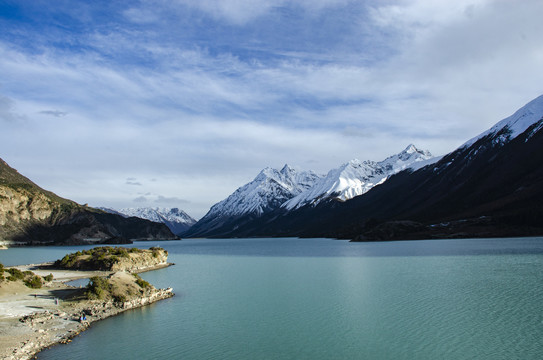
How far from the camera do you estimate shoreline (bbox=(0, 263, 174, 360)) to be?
111 feet

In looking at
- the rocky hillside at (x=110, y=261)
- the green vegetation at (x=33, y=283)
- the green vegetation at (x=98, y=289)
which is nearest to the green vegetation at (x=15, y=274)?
the green vegetation at (x=33, y=283)

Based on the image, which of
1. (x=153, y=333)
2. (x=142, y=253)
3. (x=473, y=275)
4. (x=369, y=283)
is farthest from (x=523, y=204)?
(x=153, y=333)

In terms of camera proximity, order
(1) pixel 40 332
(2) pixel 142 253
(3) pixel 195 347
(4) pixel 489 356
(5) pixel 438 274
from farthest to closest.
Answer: (2) pixel 142 253, (5) pixel 438 274, (1) pixel 40 332, (3) pixel 195 347, (4) pixel 489 356

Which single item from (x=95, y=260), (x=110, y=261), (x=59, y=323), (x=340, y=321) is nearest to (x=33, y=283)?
(x=59, y=323)

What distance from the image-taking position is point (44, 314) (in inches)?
1721

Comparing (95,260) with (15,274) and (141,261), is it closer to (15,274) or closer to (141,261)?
(141,261)

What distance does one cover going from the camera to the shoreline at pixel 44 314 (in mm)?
33844

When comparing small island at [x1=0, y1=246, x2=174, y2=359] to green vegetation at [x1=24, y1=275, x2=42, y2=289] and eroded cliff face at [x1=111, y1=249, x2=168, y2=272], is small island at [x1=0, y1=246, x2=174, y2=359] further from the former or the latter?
eroded cliff face at [x1=111, y1=249, x2=168, y2=272]

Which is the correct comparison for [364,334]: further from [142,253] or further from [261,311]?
[142,253]

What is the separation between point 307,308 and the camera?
1836 inches

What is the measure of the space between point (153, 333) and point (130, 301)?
48.5ft

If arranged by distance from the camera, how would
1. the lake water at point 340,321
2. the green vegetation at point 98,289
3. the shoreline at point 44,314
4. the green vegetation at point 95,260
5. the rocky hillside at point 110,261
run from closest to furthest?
the lake water at point 340,321 < the shoreline at point 44,314 < the green vegetation at point 98,289 < the green vegetation at point 95,260 < the rocky hillside at point 110,261

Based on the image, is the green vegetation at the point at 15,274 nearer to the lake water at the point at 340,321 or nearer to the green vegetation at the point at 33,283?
the green vegetation at the point at 33,283

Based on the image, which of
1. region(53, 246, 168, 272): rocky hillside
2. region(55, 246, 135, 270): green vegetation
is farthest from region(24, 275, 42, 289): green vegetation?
region(55, 246, 135, 270): green vegetation
